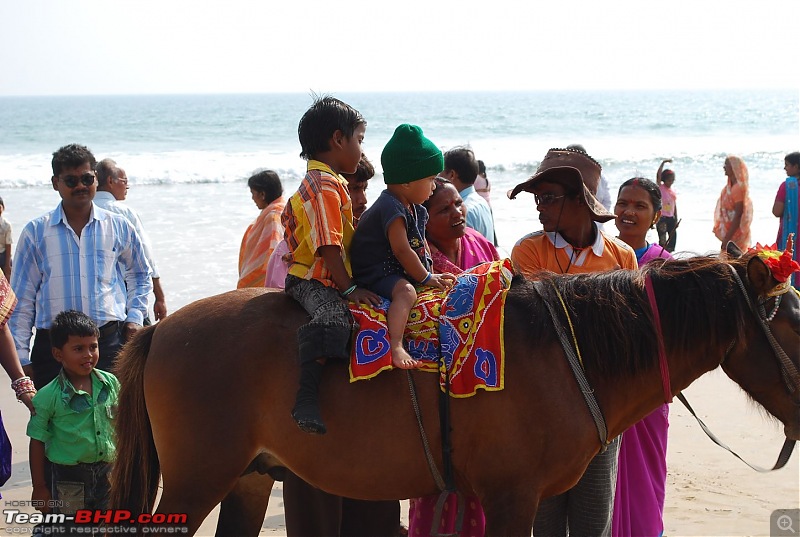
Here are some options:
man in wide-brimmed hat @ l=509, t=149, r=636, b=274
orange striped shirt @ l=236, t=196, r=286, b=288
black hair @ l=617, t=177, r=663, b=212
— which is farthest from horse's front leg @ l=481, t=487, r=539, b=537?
orange striped shirt @ l=236, t=196, r=286, b=288

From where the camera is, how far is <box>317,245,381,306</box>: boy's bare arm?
315 centimetres

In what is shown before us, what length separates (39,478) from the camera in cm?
406

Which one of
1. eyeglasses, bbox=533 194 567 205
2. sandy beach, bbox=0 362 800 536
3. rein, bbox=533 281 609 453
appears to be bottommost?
sandy beach, bbox=0 362 800 536

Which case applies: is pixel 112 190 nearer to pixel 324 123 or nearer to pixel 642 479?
pixel 324 123

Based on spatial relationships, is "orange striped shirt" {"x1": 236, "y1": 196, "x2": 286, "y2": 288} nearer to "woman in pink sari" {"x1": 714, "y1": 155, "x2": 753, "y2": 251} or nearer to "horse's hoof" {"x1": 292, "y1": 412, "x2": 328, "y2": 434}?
"horse's hoof" {"x1": 292, "y1": 412, "x2": 328, "y2": 434}

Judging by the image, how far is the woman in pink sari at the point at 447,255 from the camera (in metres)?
3.76

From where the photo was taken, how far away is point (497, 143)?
41906 millimetres

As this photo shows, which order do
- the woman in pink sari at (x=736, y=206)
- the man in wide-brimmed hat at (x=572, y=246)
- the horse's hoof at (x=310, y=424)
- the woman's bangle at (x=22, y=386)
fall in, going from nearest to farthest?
the horse's hoof at (x=310, y=424) < the man in wide-brimmed hat at (x=572, y=246) < the woman's bangle at (x=22, y=386) < the woman in pink sari at (x=736, y=206)

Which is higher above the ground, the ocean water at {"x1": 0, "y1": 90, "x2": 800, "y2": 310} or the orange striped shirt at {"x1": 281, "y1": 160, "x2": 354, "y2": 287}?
the orange striped shirt at {"x1": 281, "y1": 160, "x2": 354, "y2": 287}

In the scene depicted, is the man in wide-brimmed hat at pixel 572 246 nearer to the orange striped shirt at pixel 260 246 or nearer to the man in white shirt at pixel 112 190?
the orange striped shirt at pixel 260 246

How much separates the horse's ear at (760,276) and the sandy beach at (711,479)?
1.57 meters

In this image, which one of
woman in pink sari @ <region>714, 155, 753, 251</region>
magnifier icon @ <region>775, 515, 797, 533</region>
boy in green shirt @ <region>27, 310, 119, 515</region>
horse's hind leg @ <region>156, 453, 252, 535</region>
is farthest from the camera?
woman in pink sari @ <region>714, 155, 753, 251</region>

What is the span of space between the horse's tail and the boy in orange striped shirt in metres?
0.67

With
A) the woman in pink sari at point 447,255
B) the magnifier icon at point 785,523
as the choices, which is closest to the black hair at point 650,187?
the woman in pink sari at point 447,255
